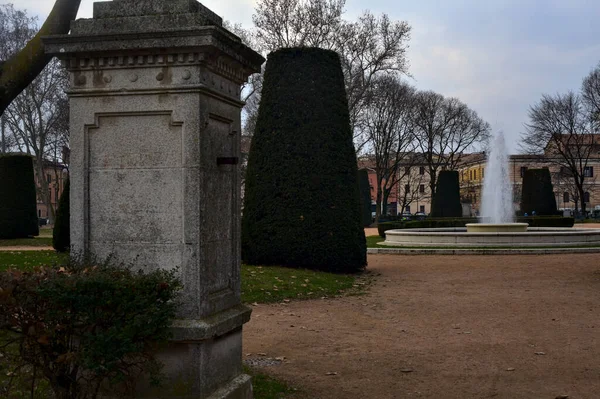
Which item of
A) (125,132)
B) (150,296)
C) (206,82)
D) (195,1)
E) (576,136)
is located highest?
(576,136)

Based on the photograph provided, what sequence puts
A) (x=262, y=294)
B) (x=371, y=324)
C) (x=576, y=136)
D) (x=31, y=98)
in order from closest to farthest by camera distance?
(x=371, y=324)
(x=262, y=294)
(x=31, y=98)
(x=576, y=136)

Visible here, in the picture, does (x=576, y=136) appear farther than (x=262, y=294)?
Yes

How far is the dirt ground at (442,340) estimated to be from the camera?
6215mm

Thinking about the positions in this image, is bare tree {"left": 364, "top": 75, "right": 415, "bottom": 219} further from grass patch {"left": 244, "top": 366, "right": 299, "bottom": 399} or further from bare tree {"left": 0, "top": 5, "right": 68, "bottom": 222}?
grass patch {"left": 244, "top": 366, "right": 299, "bottom": 399}

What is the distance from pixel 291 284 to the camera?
523 inches

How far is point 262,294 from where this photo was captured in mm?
12109

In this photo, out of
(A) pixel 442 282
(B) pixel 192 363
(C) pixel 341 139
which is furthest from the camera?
(C) pixel 341 139

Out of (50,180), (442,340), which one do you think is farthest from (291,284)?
(50,180)

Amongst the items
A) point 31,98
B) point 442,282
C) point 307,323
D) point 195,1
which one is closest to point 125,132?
point 195,1

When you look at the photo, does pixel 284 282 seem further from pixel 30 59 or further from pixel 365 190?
pixel 365 190

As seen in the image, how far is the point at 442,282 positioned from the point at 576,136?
3848cm

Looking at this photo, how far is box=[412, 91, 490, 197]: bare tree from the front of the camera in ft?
165

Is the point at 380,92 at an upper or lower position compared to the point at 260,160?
upper

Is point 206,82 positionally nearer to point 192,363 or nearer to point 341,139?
point 192,363
